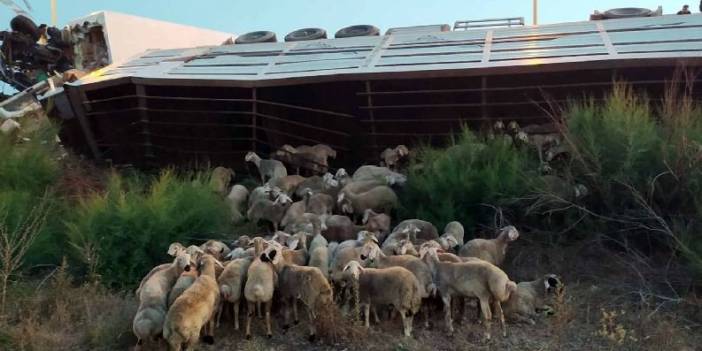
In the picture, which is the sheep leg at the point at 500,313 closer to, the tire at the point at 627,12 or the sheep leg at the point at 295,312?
the sheep leg at the point at 295,312

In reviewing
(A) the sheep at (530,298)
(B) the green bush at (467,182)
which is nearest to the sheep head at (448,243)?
(A) the sheep at (530,298)

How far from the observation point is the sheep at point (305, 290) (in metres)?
6.35

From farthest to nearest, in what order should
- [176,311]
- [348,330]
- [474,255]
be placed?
[474,255]
[348,330]
[176,311]

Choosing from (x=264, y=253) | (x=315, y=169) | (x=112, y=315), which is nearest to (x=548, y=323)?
(x=264, y=253)

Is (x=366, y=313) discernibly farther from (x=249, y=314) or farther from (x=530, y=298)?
(x=530, y=298)

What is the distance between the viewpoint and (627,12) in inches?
623

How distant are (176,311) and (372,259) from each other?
2.22 meters

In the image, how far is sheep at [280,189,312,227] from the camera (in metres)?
10.3

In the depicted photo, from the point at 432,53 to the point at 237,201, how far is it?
4813 mm

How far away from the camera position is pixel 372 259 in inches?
284

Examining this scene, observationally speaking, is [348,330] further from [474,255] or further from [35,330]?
[35,330]

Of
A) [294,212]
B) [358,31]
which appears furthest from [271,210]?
[358,31]

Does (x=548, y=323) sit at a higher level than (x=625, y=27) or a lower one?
lower

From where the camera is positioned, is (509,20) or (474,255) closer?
(474,255)
